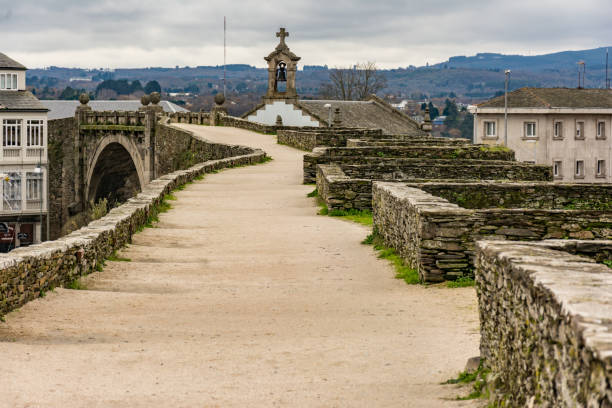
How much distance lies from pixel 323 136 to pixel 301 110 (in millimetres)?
25434

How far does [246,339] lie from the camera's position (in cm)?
887

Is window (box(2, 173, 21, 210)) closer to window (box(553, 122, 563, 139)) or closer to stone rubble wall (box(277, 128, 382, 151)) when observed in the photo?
stone rubble wall (box(277, 128, 382, 151))

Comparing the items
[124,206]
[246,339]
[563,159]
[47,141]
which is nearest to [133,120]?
[47,141]

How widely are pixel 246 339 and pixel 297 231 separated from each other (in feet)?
28.6

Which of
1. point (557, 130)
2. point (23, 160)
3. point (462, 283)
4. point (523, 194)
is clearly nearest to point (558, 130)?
point (557, 130)

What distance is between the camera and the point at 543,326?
530cm

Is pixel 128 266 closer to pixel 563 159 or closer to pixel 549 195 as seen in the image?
pixel 549 195

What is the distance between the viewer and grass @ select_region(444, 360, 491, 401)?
653 cm

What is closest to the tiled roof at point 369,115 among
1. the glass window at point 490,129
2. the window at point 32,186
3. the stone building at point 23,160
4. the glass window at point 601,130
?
the glass window at point 490,129

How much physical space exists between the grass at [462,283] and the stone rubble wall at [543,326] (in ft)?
13.0

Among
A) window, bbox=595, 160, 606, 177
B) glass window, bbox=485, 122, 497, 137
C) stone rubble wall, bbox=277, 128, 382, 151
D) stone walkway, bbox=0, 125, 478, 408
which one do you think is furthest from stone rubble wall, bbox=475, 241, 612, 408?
window, bbox=595, 160, 606, 177

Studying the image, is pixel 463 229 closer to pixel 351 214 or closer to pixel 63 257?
pixel 63 257

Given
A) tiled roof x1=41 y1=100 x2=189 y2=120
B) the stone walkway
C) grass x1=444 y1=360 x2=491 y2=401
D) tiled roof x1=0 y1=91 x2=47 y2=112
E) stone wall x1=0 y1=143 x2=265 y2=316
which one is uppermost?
tiled roof x1=41 y1=100 x2=189 y2=120

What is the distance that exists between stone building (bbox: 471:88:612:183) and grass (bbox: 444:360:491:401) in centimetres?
6217
